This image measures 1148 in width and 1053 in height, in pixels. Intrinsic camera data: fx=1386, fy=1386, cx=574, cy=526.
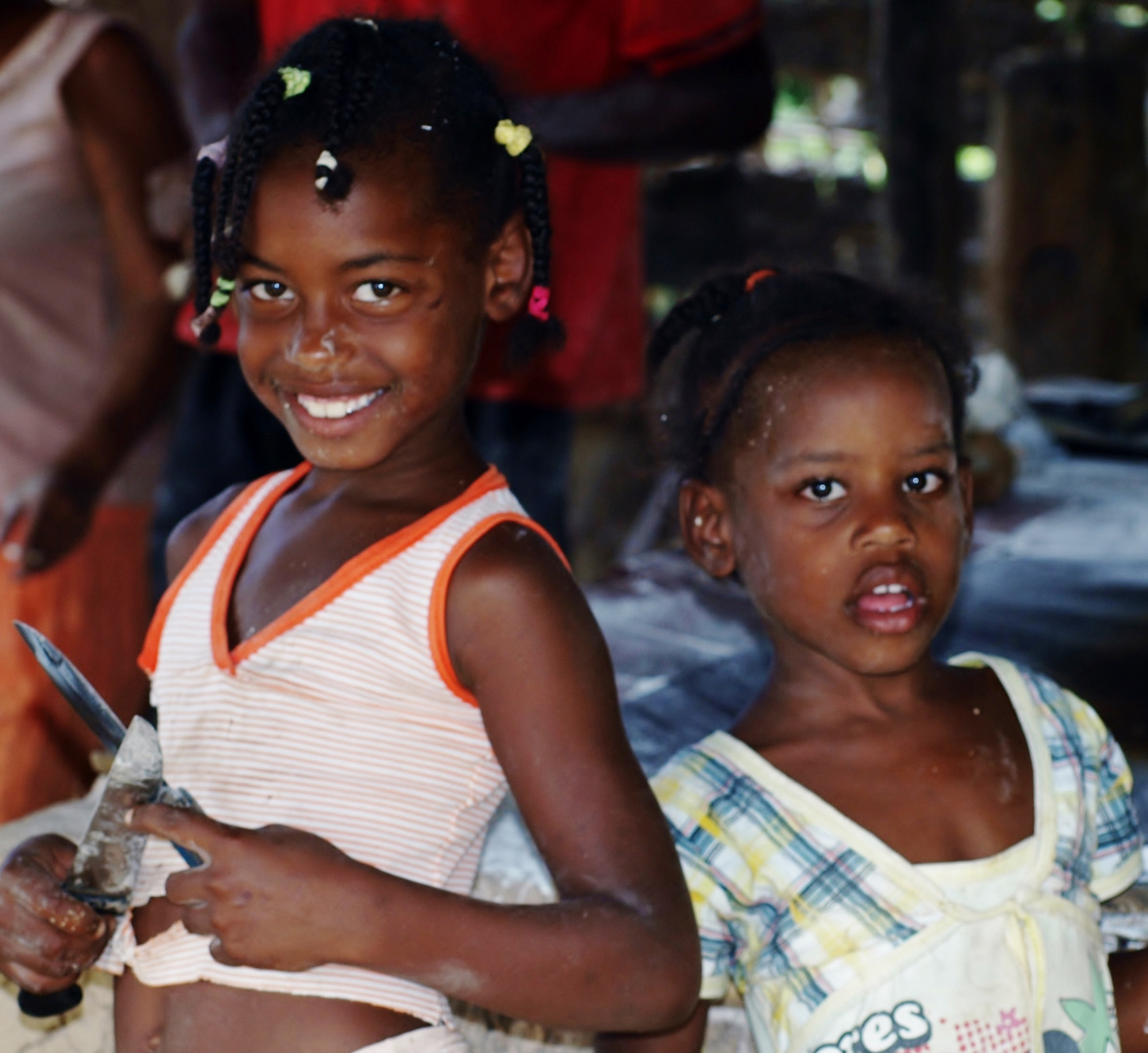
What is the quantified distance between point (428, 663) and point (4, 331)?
5.87 ft

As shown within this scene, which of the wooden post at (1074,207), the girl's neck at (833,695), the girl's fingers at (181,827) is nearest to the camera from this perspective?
the girl's fingers at (181,827)

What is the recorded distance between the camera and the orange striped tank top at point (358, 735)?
127 cm

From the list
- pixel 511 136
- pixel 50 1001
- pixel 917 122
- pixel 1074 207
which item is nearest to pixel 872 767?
pixel 511 136

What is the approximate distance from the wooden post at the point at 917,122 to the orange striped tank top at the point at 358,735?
170 inches

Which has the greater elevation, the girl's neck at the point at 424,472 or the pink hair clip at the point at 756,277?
the pink hair clip at the point at 756,277

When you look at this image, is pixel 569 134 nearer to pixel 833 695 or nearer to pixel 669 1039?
pixel 833 695

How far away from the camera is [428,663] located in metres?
1.26

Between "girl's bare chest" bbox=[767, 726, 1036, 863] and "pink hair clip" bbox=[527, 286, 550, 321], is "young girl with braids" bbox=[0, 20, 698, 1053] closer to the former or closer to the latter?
"pink hair clip" bbox=[527, 286, 550, 321]

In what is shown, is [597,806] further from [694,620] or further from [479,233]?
[694,620]

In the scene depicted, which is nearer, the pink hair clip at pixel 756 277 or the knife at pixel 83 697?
the knife at pixel 83 697

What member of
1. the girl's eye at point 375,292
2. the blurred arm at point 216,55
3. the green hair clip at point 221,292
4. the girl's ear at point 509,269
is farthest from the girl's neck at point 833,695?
the blurred arm at point 216,55

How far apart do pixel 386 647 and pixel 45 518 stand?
1.51m

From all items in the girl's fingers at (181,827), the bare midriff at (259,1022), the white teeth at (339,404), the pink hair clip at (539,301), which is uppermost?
the pink hair clip at (539,301)

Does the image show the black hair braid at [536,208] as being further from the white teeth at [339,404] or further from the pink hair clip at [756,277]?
the pink hair clip at [756,277]
